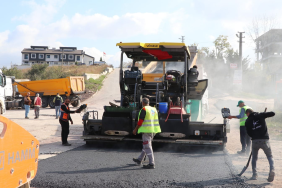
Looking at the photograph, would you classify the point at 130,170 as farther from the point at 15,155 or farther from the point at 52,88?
the point at 52,88

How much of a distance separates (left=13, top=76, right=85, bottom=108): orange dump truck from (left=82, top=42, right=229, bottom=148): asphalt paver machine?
17.2 m

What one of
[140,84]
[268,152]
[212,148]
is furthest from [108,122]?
[268,152]

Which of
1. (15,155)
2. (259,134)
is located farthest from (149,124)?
(15,155)

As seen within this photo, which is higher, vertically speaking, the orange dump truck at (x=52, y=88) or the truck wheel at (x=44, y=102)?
the orange dump truck at (x=52, y=88)

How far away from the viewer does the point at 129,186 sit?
5.64 metres

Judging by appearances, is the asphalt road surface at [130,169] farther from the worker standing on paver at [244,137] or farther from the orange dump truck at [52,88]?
the orange dump truck at [52,88]

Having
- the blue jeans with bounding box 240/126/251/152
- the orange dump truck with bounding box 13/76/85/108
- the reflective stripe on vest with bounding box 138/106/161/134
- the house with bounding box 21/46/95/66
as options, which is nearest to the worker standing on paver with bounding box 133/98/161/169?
the reflective stripe on vest with bounding box 138/106/161/134

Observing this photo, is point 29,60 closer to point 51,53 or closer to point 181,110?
point 51,53

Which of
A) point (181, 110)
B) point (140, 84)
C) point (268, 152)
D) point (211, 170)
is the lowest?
point (211, 170)

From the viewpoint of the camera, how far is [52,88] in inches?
1077

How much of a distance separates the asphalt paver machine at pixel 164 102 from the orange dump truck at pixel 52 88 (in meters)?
17.2

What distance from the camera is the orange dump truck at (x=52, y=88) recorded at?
88.7 ft

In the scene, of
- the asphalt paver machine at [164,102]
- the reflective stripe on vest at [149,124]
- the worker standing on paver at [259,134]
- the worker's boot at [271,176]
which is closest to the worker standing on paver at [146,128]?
the reflective stripe on vest at [149,124]

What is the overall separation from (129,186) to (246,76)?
40893mm
